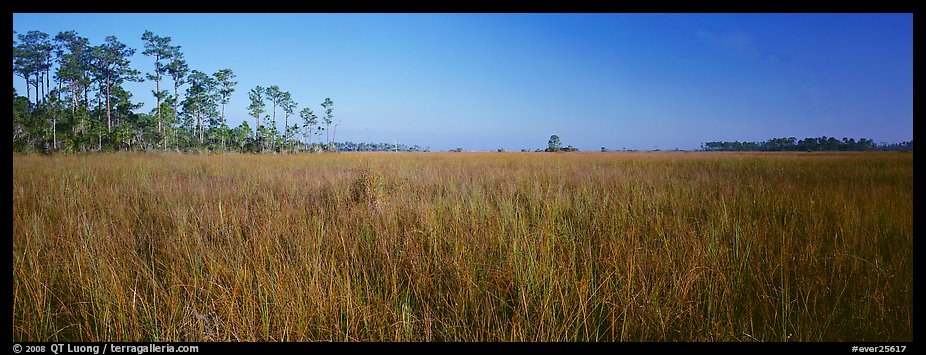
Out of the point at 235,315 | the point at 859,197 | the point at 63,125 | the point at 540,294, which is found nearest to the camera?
the point at 235,315

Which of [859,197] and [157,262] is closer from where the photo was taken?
[157,262]

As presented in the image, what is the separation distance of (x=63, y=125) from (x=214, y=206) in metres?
25.5

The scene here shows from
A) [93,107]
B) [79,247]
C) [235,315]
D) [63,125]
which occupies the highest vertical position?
[93,107]

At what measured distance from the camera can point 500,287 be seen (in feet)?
6.97
